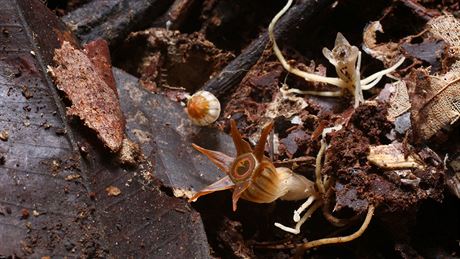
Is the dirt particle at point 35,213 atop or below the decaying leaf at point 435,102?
below

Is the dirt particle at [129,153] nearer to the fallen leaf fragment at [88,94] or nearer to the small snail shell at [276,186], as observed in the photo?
the fallen leaf fragment at [88,94]

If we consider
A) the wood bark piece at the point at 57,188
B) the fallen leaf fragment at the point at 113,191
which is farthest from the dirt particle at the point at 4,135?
the fallen leaf fragment at the point at 113,191

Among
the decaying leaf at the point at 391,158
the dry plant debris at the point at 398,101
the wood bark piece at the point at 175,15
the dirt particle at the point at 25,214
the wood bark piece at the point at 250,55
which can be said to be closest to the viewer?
the dirt particle at the point at 25,214

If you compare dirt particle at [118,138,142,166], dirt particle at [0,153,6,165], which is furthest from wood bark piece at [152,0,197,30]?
dirt particle at [0,153,6,165]

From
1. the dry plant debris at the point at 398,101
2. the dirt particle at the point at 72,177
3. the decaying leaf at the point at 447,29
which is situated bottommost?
the dirt particle at the point at 72,177

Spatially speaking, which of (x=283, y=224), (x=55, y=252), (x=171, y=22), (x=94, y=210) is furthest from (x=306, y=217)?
(x=171, y=22)

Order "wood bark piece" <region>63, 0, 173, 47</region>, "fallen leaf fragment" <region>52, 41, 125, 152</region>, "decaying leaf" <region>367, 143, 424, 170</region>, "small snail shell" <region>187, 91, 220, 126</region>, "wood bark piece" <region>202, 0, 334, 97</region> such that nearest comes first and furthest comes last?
"fallen leaf fragment" <region>52, 41, 125, 152</region>
"decaying leaf" <region>367, 143, 424, 170</region>
"small snail shell" <region>187, 91, 220, 126</region>
"wood bark piece" <region>202, 0, 334, 97</region>
"wood bark piece" <region>63, 0, 173, 47</region>

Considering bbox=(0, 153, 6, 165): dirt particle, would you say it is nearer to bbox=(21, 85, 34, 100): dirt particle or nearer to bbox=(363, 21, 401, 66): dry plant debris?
bbox=(21, 85, 34, 100): dirt particle
